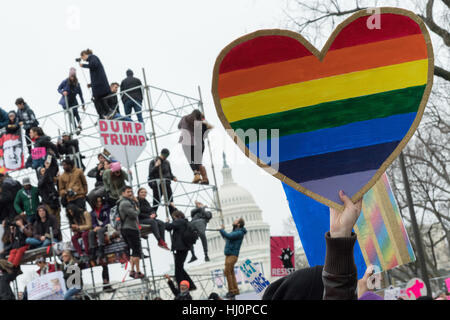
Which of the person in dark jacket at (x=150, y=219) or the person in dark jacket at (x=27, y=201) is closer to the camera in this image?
the person in dark jacket at (x=150, y=219)

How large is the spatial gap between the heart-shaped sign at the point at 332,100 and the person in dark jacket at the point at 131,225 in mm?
9984

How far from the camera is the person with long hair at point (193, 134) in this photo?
532 inches

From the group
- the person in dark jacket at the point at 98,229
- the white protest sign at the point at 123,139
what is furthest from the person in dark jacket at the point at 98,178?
the white protest sign at the point at 123,139

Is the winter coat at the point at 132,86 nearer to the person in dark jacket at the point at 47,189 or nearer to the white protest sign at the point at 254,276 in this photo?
the person in dark jacket at the point at 47,189

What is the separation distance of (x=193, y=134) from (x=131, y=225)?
220 centimetres

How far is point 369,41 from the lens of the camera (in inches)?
108

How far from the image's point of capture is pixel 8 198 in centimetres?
1552

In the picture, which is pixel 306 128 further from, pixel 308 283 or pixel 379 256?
pixel 379 256

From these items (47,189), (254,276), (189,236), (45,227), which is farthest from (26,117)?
(254,276)

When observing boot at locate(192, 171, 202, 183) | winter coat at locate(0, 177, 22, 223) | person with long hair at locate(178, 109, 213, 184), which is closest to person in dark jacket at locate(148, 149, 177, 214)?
boot at locate(192, 171, 202, 183)

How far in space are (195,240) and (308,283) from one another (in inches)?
446

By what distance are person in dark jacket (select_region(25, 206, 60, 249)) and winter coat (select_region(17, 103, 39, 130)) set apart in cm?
277

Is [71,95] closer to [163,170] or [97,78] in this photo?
[97,78]
